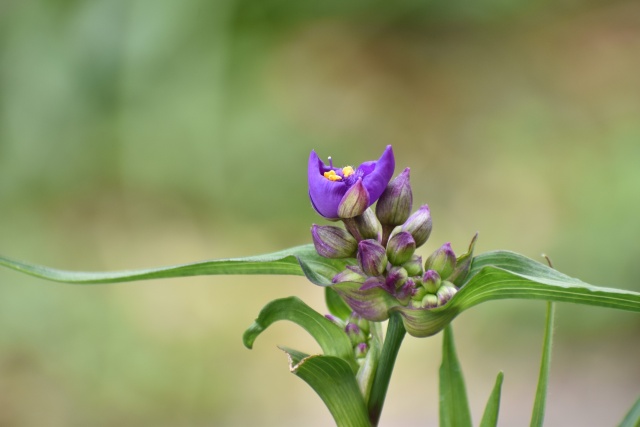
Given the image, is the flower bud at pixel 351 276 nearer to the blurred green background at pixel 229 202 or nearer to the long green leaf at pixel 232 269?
the long green leaf at pixel 232 269

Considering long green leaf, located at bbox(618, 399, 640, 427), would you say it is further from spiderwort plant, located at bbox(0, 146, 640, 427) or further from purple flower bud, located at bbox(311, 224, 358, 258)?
purple flower bud, located at bbox(311, 224, 358, 258)

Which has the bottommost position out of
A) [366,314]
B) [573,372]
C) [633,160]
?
[366,314]

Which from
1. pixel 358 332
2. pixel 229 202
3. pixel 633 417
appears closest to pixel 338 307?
pixel 358 332

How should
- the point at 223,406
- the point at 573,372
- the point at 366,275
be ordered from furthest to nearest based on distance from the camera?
the point at 573,372
the point at 223,406
the point at 366,275

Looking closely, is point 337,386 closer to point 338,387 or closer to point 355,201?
point 338,387

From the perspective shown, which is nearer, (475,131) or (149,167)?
(149,167)

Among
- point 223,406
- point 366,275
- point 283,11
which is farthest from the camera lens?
point 283,11

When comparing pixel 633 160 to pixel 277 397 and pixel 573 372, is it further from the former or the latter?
pixel 277 397

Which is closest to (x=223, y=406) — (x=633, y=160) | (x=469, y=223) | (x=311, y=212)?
(x=311, y=212)
